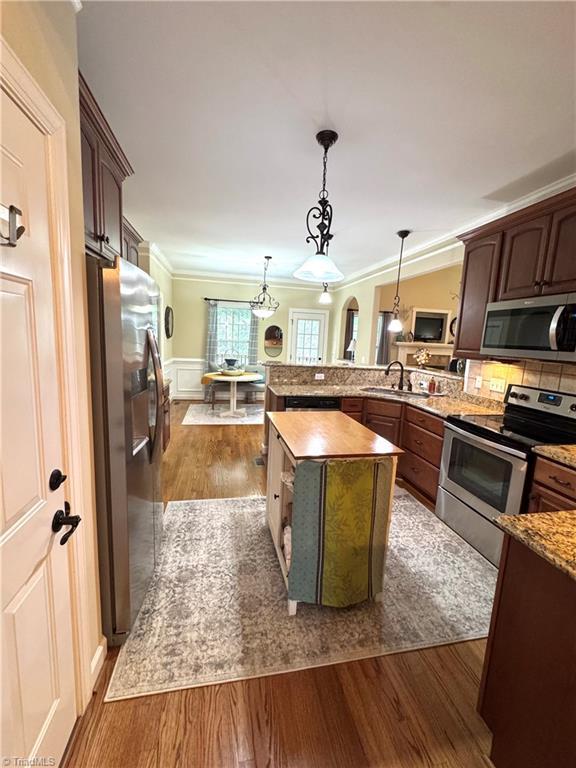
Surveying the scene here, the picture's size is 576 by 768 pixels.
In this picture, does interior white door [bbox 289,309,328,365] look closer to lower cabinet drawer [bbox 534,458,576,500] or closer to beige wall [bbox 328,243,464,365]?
beige wall [bbox 328,243,464,365]

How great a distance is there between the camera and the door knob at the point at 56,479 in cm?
101

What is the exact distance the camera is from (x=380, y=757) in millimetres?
1185

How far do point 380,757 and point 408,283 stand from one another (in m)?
6.29

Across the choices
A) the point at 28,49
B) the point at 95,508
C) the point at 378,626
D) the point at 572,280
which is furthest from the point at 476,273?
the point at 95,508

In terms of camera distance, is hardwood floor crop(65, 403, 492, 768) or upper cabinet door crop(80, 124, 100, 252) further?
upper cabinet door crop(80, 124, 100, 252)

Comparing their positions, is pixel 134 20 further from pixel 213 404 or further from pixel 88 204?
pixel 213 404

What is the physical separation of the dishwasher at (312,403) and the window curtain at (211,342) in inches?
153

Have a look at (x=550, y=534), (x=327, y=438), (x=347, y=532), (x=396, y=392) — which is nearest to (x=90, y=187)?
(x=327, y=438)

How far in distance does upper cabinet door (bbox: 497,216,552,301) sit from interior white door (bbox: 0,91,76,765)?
2.81 meters

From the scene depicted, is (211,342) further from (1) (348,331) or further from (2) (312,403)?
(2) (312,403)

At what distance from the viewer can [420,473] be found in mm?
3193

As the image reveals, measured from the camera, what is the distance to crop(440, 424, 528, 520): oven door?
2.13m

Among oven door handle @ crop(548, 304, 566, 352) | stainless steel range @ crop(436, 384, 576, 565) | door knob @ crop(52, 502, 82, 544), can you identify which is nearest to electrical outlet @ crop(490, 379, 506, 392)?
stainless steel range @ crop(436, 384, 576, 565)

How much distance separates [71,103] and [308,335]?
6712mm
